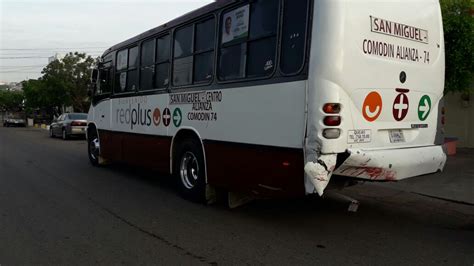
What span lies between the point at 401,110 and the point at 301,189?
5.25 ft

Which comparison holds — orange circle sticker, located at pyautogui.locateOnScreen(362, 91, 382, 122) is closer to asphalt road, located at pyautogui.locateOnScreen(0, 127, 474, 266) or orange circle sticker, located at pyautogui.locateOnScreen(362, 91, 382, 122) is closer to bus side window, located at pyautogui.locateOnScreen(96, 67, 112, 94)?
asphalt road, located at pyautogui.locateOnScreen(0, 127, 474, 266)

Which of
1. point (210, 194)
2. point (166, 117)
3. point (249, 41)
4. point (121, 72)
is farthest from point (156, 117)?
→ point (249, 41)

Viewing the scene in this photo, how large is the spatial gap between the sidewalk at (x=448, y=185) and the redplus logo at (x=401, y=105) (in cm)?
270

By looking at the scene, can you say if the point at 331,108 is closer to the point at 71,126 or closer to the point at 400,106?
the point at 400,106

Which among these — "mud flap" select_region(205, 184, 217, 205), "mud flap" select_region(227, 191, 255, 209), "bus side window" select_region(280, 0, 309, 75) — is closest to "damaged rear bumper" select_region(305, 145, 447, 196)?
"bus side window" select_region(280, 0, 309, 75)

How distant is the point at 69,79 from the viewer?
131ft

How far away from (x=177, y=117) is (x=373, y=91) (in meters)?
3.29

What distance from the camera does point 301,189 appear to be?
4926 millimetres

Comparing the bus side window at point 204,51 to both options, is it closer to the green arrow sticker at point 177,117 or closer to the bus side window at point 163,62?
the green arrow sticker at point 177,117

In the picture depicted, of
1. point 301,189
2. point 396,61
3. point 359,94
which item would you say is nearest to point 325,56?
point 359,94

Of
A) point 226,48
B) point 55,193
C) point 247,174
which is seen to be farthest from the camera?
point 55,193

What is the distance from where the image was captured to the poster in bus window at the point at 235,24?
5.77 meters

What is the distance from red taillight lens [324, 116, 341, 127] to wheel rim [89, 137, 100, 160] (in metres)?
7.61

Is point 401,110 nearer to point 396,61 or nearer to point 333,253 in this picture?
point 396,61
